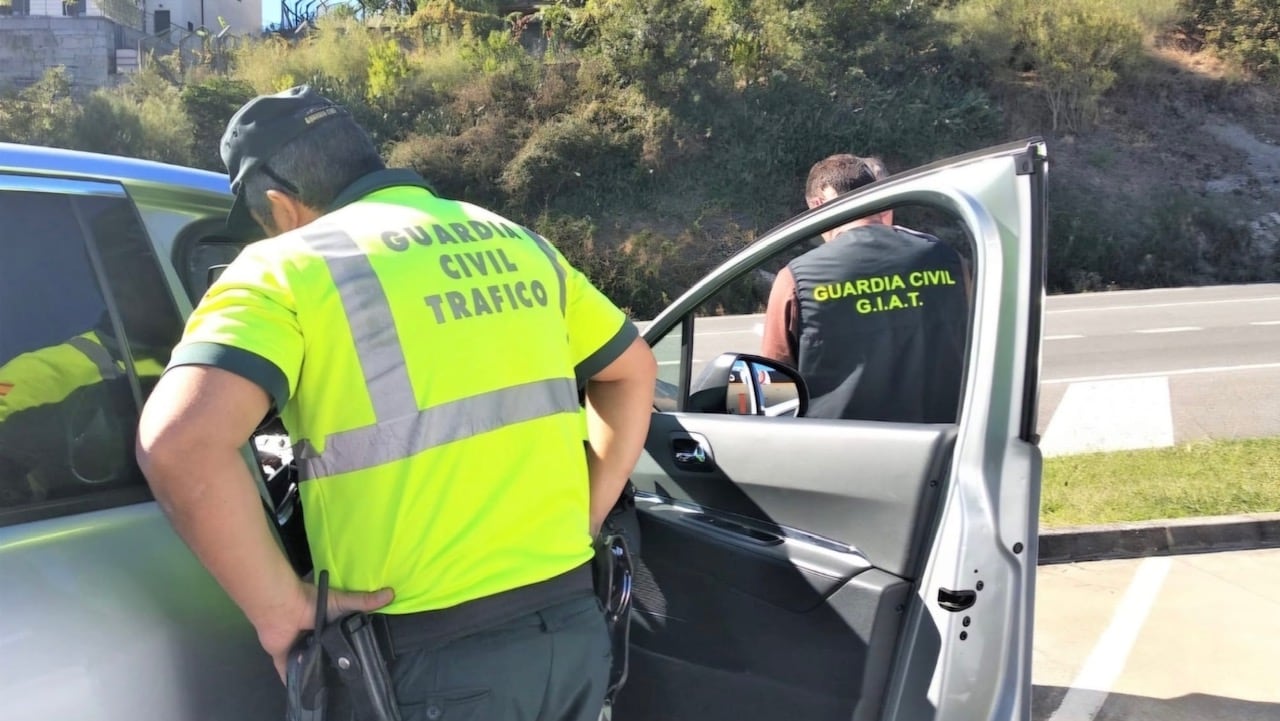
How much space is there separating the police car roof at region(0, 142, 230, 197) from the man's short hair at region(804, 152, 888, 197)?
1.69m

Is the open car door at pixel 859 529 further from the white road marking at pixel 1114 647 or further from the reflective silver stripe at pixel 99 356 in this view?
the white road marking at pixel 1114 647

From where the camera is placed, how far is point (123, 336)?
5.84ft

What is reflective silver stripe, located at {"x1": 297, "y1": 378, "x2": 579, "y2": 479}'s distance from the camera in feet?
4.80

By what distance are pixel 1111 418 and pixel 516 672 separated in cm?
752

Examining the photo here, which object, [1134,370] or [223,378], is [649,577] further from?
[1134,370]

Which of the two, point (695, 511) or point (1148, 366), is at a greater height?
point (695, 511)

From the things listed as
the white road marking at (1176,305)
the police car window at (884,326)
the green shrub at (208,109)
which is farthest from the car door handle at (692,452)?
the green shrub at (208,109)

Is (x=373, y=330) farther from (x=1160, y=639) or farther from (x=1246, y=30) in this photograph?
(x=1246, y=30)

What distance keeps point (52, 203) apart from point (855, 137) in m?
22.2

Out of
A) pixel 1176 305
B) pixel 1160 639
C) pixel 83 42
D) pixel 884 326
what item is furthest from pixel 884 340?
pixel 83 42

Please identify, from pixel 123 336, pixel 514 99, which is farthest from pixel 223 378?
pixel 514 99

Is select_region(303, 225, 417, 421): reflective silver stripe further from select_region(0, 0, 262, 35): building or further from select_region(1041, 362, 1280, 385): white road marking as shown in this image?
select_region(0, 0, 262, 35): building

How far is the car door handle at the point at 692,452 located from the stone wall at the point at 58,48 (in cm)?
2932

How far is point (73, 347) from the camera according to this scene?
5.64 feet
